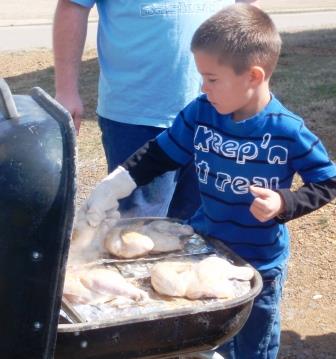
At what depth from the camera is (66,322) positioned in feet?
6.11

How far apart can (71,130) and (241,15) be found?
87 centimetres

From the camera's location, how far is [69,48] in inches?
114

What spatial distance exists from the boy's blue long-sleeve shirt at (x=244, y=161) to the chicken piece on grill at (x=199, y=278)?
332mm

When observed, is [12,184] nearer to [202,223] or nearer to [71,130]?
[71,130]

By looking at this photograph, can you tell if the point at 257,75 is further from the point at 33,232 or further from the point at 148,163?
the point at 33,232

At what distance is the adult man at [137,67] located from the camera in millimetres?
2822

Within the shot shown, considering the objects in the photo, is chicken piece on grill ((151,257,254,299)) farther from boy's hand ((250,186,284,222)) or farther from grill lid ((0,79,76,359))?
grill lid ((0,79,76,359))

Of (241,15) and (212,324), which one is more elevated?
(241,15)

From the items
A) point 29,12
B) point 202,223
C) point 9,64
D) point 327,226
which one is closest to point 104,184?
point 202,223

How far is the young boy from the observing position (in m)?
2.31

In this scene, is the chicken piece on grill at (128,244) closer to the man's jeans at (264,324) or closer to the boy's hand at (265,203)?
the boy's hand at (265,203)

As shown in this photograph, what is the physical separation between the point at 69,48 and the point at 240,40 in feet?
2.65

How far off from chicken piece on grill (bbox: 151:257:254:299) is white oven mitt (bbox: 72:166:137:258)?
0.22 metres

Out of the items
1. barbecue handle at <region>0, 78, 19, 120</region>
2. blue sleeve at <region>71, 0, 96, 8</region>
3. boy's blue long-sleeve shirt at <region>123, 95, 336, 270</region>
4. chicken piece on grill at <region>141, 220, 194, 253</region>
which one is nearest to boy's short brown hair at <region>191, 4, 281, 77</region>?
boy's blue long-sleeve shirt at <region>123, 95, 336, 270</region>
